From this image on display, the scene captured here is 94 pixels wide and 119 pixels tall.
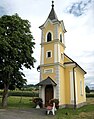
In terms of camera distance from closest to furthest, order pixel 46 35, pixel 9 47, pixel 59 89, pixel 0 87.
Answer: pixel 9 47 → pixel 59 89 → pixel 0 87 → pixel 46 35

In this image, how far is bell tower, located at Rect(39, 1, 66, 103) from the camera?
67.6ft

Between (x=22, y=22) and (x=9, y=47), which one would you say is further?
(x=22, y=22)

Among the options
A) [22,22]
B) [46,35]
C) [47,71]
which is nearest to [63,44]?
[46,35]

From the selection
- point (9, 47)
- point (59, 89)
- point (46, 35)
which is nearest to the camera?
point (9, 47)

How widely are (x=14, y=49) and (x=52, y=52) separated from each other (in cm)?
529

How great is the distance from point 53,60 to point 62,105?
220 inches

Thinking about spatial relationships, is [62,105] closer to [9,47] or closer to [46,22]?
[9,47]

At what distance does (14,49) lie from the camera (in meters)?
18.8

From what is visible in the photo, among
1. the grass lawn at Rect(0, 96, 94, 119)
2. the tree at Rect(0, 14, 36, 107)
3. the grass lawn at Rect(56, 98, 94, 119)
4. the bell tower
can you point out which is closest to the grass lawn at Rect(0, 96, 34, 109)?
the grass lawn at Rect(0, 96, 94, 119)

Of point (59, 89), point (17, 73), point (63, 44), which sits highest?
point (63, 44)

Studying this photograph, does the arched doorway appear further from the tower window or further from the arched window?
the arched window

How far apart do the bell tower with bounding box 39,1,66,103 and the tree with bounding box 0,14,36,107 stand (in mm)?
1771

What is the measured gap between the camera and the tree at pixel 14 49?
739 inches

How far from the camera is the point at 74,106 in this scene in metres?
20.5
